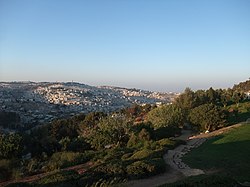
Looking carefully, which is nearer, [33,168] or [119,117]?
[33,168]

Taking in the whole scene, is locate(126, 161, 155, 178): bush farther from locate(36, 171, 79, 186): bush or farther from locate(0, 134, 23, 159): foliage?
locate(0, 134, 23, 159): foliage

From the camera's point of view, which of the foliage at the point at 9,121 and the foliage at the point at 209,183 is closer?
the foliage at the point at 209,183

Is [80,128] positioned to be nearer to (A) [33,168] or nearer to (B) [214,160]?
(A) [33,168]

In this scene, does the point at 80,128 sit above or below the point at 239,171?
below

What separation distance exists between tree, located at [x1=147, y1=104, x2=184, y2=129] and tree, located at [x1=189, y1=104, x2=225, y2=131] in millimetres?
2632

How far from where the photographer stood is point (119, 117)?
1566 inches

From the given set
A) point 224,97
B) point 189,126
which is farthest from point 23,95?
point 189,126

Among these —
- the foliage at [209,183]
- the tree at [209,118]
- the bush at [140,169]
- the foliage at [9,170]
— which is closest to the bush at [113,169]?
the bush at [140,169]

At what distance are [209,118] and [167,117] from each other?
5.33m

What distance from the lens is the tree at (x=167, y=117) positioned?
138 feet

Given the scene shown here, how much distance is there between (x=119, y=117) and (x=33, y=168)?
17.7 meters

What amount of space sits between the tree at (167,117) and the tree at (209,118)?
104 inches

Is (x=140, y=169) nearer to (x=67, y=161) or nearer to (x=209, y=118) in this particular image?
(x=67, y=161)

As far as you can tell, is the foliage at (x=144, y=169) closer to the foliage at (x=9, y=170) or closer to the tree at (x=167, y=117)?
the foliage at (x=9, y=170)
